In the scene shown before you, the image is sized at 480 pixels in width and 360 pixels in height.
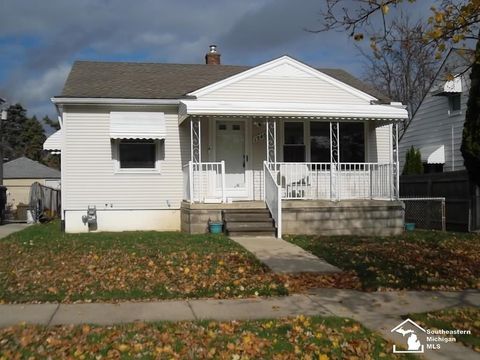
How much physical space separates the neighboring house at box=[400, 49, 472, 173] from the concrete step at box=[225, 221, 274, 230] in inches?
363

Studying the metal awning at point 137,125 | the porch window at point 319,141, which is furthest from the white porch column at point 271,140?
the metal awning at point 137,125

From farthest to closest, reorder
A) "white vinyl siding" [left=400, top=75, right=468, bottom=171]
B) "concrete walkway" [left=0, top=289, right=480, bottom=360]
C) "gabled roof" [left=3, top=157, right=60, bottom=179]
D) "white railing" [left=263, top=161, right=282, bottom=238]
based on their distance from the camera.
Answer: "gabled roof" [left=3, top=157, right=60, bottom=179] < "white vinyl siding" [left=400, top=75, right=468, bottom=171] < "white railing" [left=263, top=161, right=282, bottom=238] < "concrete walkway" [left=0, top=289, right=480, bottom=360]

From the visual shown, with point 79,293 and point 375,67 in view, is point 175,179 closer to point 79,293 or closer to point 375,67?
point 79,293

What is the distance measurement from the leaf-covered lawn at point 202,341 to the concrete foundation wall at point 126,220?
9625 mm

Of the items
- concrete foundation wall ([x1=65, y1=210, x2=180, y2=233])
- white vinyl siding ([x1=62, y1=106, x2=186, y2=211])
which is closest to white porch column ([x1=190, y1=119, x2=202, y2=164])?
white vinyl siding ([x1=62, y1=106, x2=186, y2=211])

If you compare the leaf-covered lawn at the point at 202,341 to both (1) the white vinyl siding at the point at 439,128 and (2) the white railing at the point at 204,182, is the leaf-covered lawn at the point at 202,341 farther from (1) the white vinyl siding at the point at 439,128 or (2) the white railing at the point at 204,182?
(1) the white vinyl siding at the point at 439,128

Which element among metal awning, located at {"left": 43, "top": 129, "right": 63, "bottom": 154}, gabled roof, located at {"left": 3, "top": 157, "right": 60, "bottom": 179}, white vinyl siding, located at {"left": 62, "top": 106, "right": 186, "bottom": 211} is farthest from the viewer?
gabled roof, located at {"left": 3, "top": 157, "right": 60, "bottom": 179}

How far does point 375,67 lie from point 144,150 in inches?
951

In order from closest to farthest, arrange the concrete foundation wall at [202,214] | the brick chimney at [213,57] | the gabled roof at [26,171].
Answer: the concrete foundation wall at [202,214] < the brick chimney at [213,57] < the gabled roof at [26,171]

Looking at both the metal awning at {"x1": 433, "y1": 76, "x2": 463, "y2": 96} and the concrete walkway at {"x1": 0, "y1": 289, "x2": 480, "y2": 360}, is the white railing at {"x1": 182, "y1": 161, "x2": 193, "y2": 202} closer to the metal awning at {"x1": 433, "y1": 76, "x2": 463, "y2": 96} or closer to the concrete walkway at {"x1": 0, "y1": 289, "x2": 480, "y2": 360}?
the concrete walkway at {"x1": 0, "y1": 289, "x2": 480, "y2": 360}

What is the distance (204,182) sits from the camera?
15.3 m

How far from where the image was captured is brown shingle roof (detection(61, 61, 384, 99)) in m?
16.0

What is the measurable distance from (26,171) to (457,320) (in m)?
38.5

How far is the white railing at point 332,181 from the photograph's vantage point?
597 inches
